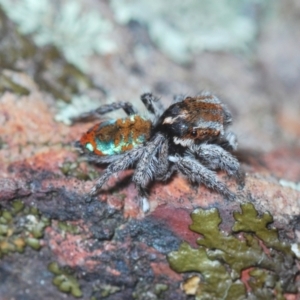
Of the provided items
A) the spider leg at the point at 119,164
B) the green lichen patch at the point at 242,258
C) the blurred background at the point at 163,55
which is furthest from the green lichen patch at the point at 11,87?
the green lichen patch at the point at 242,258

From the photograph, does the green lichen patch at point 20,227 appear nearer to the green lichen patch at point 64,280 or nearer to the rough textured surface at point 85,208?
the rough textured surface at point 85,208

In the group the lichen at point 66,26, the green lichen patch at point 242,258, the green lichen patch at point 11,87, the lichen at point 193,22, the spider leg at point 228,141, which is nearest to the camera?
the green lichen patch at point 242,258

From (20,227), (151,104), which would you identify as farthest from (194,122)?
(20,227)

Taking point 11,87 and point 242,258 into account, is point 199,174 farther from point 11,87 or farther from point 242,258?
point 11,87

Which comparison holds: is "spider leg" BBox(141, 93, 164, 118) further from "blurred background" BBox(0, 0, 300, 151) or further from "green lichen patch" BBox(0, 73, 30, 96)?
"green lichen patch" BBox(0, 73, 30, 96)

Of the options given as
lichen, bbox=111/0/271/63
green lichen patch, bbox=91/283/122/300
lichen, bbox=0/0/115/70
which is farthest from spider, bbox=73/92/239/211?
lichen, bbox=111/0/271/63
